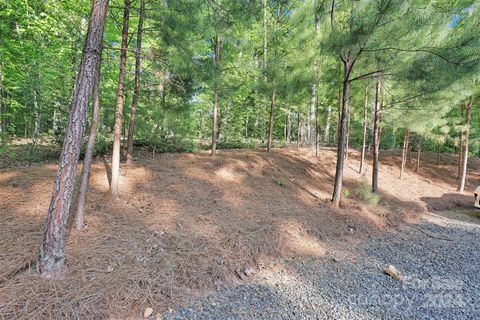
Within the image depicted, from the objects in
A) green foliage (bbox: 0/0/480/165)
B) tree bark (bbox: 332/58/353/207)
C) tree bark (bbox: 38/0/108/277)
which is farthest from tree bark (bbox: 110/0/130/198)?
tree bark (bbox: 332/58/353/207)

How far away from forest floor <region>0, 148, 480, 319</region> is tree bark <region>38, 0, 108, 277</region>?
0.26 m

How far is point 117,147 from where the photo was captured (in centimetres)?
464

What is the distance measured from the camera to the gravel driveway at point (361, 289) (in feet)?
9.55

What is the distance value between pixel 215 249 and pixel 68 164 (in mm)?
2319

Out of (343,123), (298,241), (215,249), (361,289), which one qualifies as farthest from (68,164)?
(343,123)

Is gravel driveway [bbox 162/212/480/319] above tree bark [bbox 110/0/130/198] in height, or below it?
below

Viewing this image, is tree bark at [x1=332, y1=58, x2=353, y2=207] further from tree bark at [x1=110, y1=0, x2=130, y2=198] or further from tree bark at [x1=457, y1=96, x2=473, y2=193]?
tree bark at [x1=457, y1=96, x2=473, y2=193]

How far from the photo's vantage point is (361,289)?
350 centimetres

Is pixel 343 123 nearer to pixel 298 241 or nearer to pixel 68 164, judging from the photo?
pixel 298 241

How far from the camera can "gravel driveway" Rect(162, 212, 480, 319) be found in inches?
115

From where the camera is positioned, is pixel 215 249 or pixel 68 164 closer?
pixel 68 164

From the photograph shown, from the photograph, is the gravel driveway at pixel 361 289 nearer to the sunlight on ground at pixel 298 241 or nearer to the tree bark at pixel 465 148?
the sunlight on ground at pixel 298 241

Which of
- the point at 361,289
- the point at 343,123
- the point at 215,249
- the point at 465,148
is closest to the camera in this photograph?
the point at 361,289

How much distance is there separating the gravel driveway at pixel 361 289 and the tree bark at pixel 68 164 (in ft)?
4.94
